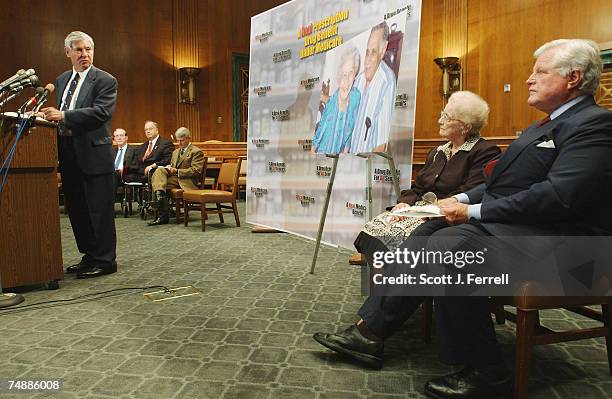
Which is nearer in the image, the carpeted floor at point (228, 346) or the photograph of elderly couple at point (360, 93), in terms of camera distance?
the carpeted floor at point (228, 346)

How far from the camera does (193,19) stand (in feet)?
33.3

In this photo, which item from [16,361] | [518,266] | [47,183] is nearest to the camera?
[518,266]

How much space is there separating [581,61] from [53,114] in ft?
9.52

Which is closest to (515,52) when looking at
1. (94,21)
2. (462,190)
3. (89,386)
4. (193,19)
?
(193,19)

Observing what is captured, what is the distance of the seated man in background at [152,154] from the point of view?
6652mm

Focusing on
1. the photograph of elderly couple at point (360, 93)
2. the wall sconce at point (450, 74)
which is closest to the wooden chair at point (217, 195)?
the photograph of elderly couple at point (360, 93)

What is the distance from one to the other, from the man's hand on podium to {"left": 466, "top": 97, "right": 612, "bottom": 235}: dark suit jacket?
8.71 ft

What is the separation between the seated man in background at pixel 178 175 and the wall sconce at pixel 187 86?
4.00m

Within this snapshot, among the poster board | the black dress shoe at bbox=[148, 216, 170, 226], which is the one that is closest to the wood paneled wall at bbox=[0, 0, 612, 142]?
the black dress shoe at bbox=[148, 216, 170, 226]

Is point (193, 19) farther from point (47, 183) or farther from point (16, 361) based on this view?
point (16, 361)

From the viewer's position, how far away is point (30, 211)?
302cm

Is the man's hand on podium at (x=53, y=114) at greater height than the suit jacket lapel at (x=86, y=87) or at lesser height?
lesser

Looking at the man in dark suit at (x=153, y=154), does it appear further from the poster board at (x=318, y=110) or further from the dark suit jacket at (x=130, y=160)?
the poster board at (x=318, y=110)

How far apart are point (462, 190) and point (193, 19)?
9.12 meters
